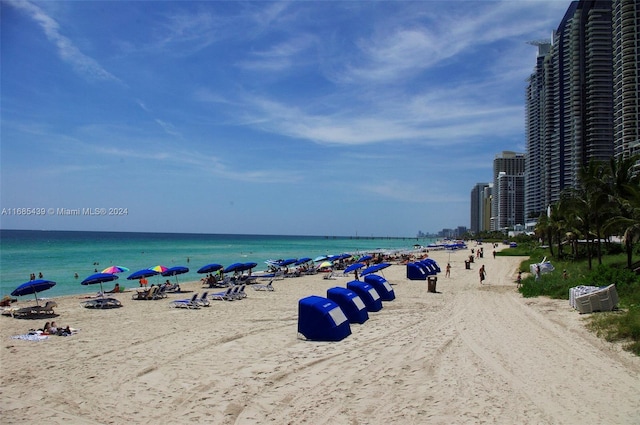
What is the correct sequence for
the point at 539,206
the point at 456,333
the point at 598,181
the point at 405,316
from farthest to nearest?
the point at 539,206 → the point at 598,181 → the point at 405,316 → the point at 456,333

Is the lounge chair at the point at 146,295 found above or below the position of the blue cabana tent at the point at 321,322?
below

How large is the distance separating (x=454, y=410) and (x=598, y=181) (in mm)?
23788

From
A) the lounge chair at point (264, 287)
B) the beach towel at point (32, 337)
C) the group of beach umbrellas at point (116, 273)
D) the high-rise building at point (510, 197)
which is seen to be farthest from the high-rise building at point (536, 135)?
the beach towel at point (32, 337)

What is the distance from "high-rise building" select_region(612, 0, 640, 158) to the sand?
242 feet

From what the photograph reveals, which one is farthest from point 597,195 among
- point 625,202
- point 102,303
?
point 102,303

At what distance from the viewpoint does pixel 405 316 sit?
1472cm

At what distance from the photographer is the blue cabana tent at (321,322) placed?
11.1m

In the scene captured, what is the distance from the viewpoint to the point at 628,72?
75250 mm

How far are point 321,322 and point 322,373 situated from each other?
101 inches

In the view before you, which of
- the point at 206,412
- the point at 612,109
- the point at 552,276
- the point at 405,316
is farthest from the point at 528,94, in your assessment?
the point at 206,412

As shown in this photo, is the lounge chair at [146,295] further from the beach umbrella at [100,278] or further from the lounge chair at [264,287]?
the lounge chair at [264,287]

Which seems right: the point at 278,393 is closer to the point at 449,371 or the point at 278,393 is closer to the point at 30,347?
the point at 449,371

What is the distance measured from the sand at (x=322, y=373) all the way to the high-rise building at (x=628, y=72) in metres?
73.9

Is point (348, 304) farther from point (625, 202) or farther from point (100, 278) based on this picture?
point (625, 202)
